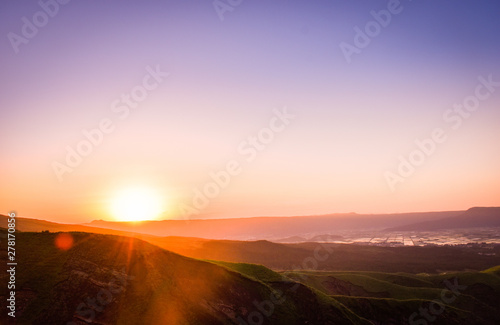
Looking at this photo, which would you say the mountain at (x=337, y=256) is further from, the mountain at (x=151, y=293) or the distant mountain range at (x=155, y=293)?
the mountain at (x=151, y=293)

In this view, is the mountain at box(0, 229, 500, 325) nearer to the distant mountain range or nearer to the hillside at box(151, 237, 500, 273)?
the distant mountain range

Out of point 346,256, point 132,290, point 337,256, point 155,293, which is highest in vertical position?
point 132,290

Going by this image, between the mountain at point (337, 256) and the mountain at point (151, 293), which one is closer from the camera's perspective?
the mountain at point (151, 293)

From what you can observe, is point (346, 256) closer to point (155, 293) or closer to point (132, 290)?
point (155, 293)

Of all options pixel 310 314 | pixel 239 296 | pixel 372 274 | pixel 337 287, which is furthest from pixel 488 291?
pixel 239 296

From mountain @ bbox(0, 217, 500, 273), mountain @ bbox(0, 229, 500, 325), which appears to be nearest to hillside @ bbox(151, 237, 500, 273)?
mountain @ bbox(0, 217, 500, 273)

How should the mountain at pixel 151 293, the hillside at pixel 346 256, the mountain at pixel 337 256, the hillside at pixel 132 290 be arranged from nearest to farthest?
1. the hillside at pixel 132 290
2. the mountain at pixel 151 293
3. the mountain at pixel 337 256
4. the hillside at pixel 346 256

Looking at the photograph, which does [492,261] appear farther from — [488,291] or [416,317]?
[416,317]

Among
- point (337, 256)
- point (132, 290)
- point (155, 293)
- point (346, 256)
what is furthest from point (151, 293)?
point (346, 256)

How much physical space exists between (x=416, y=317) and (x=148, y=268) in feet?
94.8

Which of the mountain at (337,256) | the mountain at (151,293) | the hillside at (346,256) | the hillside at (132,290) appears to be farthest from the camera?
the hillside at (346,256)

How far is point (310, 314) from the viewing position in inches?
1058

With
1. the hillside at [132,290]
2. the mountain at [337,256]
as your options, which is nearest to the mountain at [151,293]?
the hillside at [132,290]

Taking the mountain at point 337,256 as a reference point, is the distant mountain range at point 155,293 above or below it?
above
